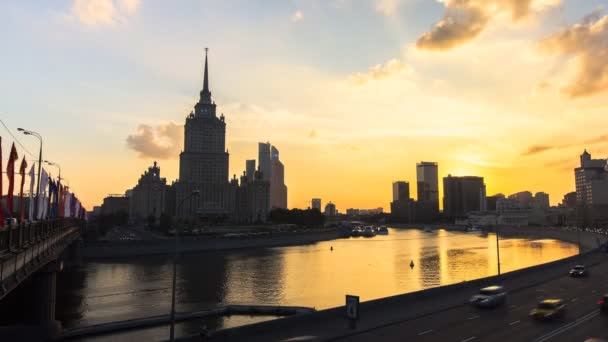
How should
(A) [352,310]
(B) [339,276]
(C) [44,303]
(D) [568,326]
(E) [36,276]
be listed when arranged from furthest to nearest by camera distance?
(B) [339,276] < (E) [36,276] < (C) [44,303] < (D) [568,326] < (A) [352,310]

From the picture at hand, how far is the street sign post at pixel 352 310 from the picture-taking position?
94.4 ft

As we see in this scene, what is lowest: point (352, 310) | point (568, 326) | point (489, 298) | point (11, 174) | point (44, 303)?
point (568, 326)

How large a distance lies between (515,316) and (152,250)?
374 ft

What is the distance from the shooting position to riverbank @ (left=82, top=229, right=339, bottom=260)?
390 ft

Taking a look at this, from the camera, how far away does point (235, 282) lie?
7612cm

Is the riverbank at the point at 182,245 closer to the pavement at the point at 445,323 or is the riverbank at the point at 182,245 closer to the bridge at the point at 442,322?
the bridge at the point at 442,322

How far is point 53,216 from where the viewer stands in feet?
174

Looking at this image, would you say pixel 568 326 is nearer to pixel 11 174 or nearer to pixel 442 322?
pixel 442 322

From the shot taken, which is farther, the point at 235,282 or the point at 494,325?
the point at 235,282

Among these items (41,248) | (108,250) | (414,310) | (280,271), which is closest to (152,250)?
(108,250)

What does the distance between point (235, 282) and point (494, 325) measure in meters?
52.3

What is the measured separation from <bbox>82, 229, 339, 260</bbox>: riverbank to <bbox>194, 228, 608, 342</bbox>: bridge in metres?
103

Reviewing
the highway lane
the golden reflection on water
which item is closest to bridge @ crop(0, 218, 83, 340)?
the highway lane

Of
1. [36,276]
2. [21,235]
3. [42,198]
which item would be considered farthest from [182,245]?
[21,235]
